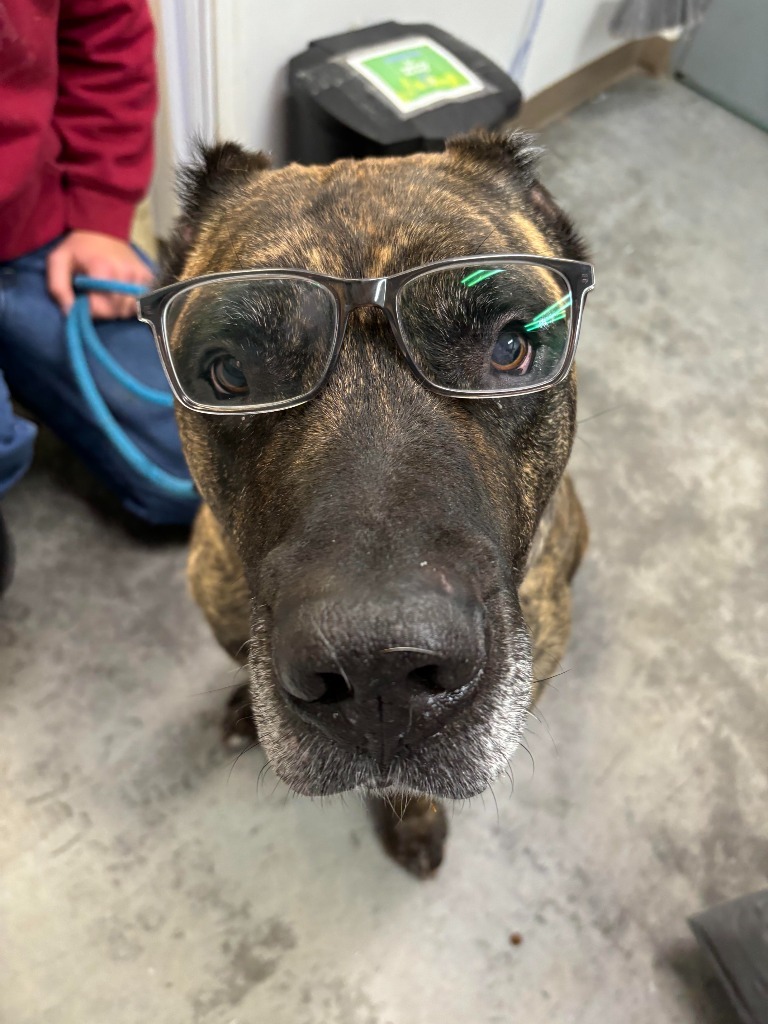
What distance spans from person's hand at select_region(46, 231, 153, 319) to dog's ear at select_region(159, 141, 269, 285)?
25.1 inches

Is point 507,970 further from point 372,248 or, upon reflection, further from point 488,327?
point 372,248

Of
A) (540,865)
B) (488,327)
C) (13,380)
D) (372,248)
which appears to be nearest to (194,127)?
(13,380)

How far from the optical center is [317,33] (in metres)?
2.50

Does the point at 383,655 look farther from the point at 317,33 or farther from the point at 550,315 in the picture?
the point at 317,33

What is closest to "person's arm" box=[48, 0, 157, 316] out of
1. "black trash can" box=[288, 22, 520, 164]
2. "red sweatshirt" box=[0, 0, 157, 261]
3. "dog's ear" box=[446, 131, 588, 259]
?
"red sweatshirt" box=[0, 0, 157, 261]

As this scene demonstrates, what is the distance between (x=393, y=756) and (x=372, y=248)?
2.55 feet

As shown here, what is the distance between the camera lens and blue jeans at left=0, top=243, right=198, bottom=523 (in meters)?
2.08

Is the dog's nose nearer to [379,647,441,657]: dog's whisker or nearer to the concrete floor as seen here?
[379,647,441,657]: dog's whisker

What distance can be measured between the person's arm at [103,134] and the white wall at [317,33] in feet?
0.97

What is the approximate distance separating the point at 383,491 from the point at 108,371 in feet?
4.59

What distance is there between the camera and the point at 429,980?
178 centimetres

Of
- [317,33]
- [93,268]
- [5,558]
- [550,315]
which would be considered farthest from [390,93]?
[5,558]

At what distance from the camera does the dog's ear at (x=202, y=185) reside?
4.91ft

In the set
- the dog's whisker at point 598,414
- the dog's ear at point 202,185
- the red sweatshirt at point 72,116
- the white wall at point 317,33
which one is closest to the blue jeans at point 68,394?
the red sweatshirt at point 72,116
